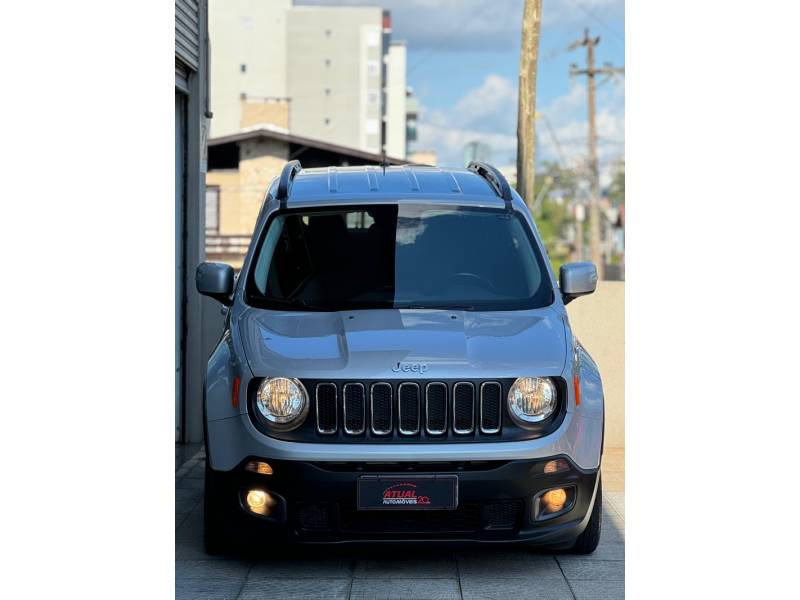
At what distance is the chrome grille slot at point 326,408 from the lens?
20.4 feet

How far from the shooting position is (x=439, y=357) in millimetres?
6289

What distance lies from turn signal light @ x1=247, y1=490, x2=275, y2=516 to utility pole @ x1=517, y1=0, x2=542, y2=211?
7873 mm

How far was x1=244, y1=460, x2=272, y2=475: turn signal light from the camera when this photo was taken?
6.23 metres

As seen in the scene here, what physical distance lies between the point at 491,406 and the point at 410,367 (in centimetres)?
41

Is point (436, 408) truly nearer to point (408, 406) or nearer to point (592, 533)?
point (408, 406)

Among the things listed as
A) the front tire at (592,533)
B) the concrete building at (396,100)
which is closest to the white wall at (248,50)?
the concrete building at (396,100)

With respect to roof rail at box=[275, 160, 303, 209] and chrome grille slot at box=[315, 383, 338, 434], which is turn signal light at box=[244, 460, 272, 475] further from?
roof rail at box=[275, 160, 303, 209]

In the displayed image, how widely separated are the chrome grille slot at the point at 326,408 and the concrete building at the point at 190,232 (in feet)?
14.0
